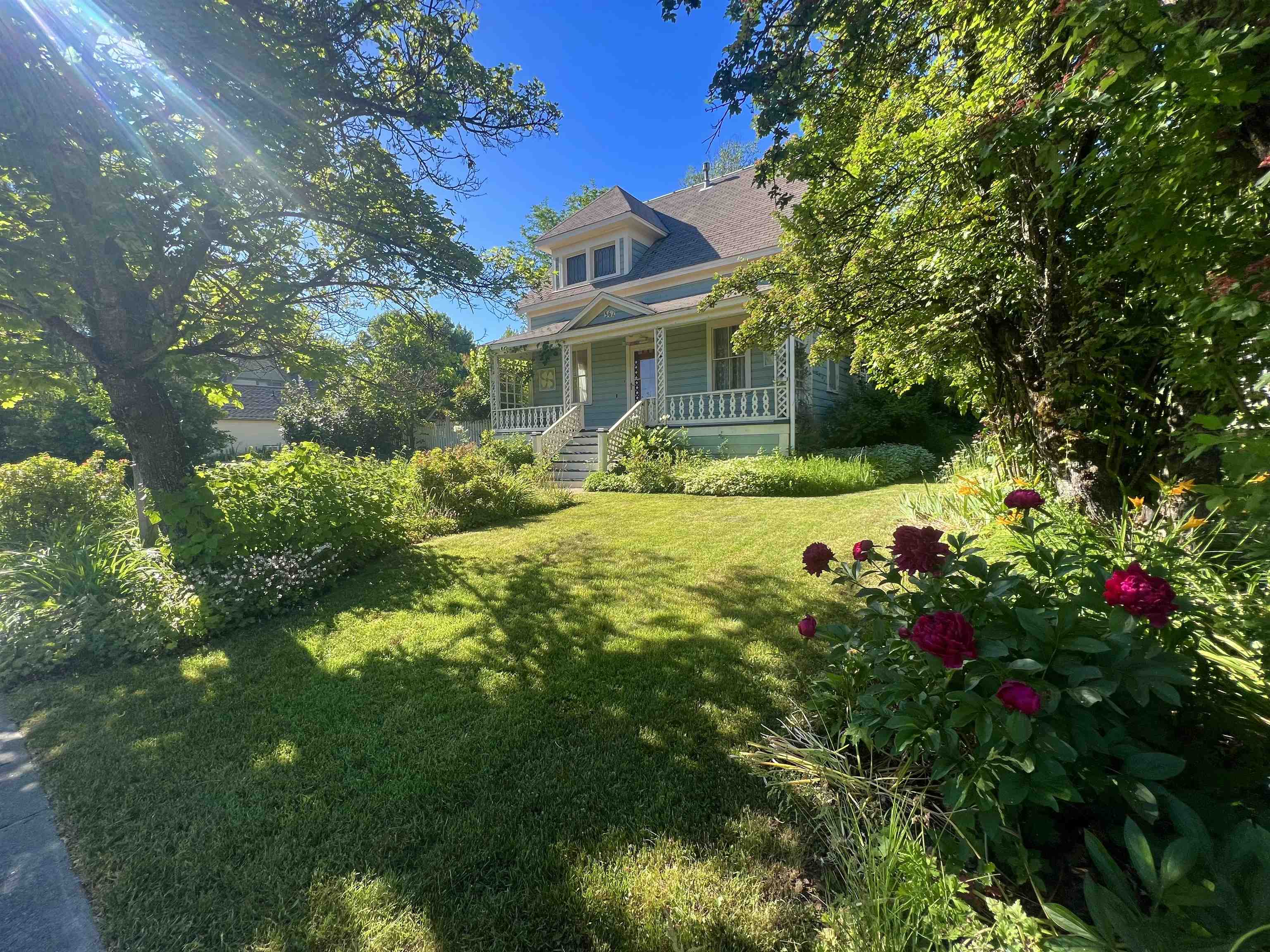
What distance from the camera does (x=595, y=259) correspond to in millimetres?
16859

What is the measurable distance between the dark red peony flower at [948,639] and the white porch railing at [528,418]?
43.3 feet

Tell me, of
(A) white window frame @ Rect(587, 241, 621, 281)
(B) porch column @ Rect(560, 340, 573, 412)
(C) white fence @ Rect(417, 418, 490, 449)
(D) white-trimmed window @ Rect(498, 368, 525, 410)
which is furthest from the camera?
(D) white-trimmed window @ Rect(498, 368, 525, 410)

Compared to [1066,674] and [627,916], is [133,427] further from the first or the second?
[1066,674]

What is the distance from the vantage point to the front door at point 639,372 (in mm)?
14805

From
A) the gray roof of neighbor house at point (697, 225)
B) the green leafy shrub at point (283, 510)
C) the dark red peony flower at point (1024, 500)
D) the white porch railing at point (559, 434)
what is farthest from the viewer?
the gray roof of neighbor house at point (697, 225)

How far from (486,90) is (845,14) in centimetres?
346

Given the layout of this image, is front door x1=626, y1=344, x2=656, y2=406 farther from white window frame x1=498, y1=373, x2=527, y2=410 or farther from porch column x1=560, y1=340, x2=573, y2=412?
white window frame x1=498, y1=373, x2=527, y2=410

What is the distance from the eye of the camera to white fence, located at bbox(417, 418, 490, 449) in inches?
647

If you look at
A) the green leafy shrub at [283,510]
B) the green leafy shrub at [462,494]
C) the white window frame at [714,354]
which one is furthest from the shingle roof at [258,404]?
the green leafy shrub at [283,510]

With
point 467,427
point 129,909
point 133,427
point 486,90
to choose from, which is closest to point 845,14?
point 486,90

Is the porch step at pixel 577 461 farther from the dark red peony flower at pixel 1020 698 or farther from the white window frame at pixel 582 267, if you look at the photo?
the dark red peony flower at pixel 1020 698

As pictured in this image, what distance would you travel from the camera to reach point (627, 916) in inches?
61.2

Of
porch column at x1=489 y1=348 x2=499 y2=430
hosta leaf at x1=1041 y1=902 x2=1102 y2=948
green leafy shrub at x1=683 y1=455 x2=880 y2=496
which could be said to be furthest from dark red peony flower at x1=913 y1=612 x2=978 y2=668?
porch column at x1=489 y1=348 x2=499 y2=430

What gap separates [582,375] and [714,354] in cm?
455
